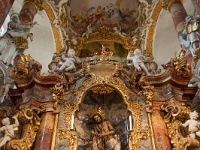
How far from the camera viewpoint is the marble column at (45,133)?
20.8 ft

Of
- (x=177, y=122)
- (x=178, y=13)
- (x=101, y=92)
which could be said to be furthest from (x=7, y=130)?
(x=178, y=13)

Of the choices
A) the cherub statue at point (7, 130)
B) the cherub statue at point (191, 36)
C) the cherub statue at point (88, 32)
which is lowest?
the cherub statue at point (7, 130)

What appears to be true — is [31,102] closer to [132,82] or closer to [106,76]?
[106,76]

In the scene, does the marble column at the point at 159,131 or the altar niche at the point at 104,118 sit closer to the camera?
the marble column at the point at 159,131

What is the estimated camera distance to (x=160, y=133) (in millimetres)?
6516

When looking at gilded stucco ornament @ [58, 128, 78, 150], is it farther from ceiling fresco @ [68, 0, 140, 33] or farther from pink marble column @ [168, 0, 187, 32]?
ceiling fresco @ [68, 0, 140, 33]

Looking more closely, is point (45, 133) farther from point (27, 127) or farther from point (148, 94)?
point (148, 94)

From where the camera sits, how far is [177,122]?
264 inches

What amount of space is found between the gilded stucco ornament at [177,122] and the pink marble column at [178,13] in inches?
148

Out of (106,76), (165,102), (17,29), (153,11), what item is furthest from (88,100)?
(153,11)

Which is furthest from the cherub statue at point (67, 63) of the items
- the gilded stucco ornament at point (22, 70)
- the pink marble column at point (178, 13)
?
the pink marble column at point (178, 13)

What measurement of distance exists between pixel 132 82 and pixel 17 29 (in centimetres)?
428

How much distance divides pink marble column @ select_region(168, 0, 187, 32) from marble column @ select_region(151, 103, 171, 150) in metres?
3.92

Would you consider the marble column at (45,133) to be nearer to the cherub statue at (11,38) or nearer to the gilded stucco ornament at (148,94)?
the gilded stucco ornament at (148,94)
